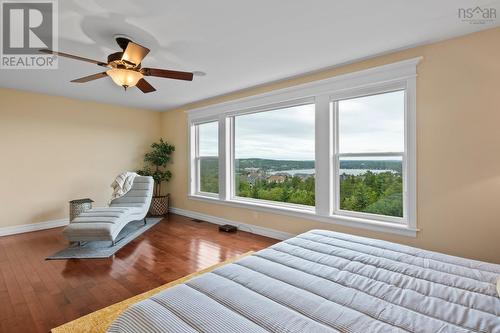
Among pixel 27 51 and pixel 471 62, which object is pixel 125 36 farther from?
pixel 471 62

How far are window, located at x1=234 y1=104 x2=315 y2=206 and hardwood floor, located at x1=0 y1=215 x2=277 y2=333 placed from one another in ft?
2.78

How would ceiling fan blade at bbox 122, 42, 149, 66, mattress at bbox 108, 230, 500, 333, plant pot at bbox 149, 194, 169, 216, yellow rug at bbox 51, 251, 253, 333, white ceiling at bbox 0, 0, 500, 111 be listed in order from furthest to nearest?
plant pot at bbox 149, 194, 169, 216 < ceiling fan blade at bbox 122, 42, 149, 66 < white ceiling at bbox 0, 0, 500, 111 < yellow rug at bbox 51, 251, 253, 333 < mattress at bbox 108, 230, 500, 333

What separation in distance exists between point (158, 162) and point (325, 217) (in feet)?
13.1

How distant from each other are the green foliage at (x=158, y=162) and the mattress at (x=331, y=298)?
467 cm

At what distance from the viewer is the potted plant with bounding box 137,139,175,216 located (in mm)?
5688

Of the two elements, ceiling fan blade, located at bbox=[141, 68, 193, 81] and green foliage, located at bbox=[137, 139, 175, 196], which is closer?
ceiling fan blade, located at bbox=[141, 68, 193, 81]

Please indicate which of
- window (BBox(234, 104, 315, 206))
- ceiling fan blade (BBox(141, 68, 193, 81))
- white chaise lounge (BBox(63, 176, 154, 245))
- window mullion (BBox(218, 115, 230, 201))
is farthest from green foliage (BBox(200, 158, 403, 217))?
ceiling fan blade (BBox(141, 68, 193, 81))

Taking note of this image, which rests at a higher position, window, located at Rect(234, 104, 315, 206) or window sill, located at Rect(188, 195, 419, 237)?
window, located at Rect(234, 104, 315, 206)

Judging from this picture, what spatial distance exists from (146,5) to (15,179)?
13.9ft

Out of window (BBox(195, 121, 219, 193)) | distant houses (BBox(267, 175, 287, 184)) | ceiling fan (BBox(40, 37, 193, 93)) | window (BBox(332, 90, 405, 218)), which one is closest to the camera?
ceiling fan (BBox(40, 37, 193, 93))

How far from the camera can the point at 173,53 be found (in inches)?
113

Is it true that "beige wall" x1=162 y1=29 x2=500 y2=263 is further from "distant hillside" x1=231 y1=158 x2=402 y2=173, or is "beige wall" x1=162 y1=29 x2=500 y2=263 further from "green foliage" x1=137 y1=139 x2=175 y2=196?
"green foliage" x1=137 y1=139 x2=175 y2=196

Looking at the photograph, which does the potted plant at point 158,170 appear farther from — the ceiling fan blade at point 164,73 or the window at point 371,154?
the window at point 371,154

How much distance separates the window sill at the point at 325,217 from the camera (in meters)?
2.87
